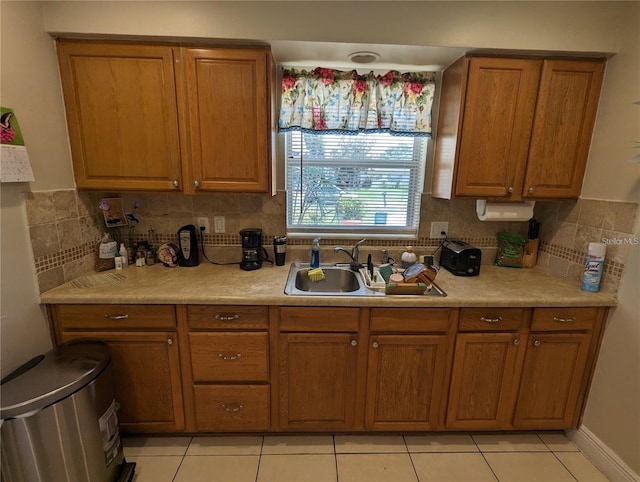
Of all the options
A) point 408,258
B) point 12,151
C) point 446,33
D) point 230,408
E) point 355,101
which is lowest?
point 230,408

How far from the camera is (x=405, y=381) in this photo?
5.31ft

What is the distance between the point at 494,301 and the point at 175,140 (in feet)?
6.20

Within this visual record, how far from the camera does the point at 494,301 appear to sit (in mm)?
1511

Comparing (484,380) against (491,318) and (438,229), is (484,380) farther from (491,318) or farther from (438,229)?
(438,229)

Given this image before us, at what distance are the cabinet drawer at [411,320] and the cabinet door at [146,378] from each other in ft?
3.48

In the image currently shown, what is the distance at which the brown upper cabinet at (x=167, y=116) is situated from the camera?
1.55m

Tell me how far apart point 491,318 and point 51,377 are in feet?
6.60

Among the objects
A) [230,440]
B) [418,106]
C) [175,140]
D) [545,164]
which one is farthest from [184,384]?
[545,164]

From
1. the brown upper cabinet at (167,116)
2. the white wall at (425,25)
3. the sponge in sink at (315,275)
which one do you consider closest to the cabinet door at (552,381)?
the white wall at (425,25)

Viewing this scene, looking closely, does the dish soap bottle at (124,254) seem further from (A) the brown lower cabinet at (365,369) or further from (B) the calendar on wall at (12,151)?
(A) the brown lower cabinet at (365,369)

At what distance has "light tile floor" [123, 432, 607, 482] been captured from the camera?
1520 mm

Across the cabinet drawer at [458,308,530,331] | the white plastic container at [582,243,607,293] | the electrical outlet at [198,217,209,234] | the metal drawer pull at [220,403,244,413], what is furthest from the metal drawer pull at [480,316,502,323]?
the electrical outlet at [198,217,209,234]

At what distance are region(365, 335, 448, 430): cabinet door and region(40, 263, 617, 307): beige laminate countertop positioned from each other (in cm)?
23

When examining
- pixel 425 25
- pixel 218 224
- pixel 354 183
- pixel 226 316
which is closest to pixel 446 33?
pixel 425 25
